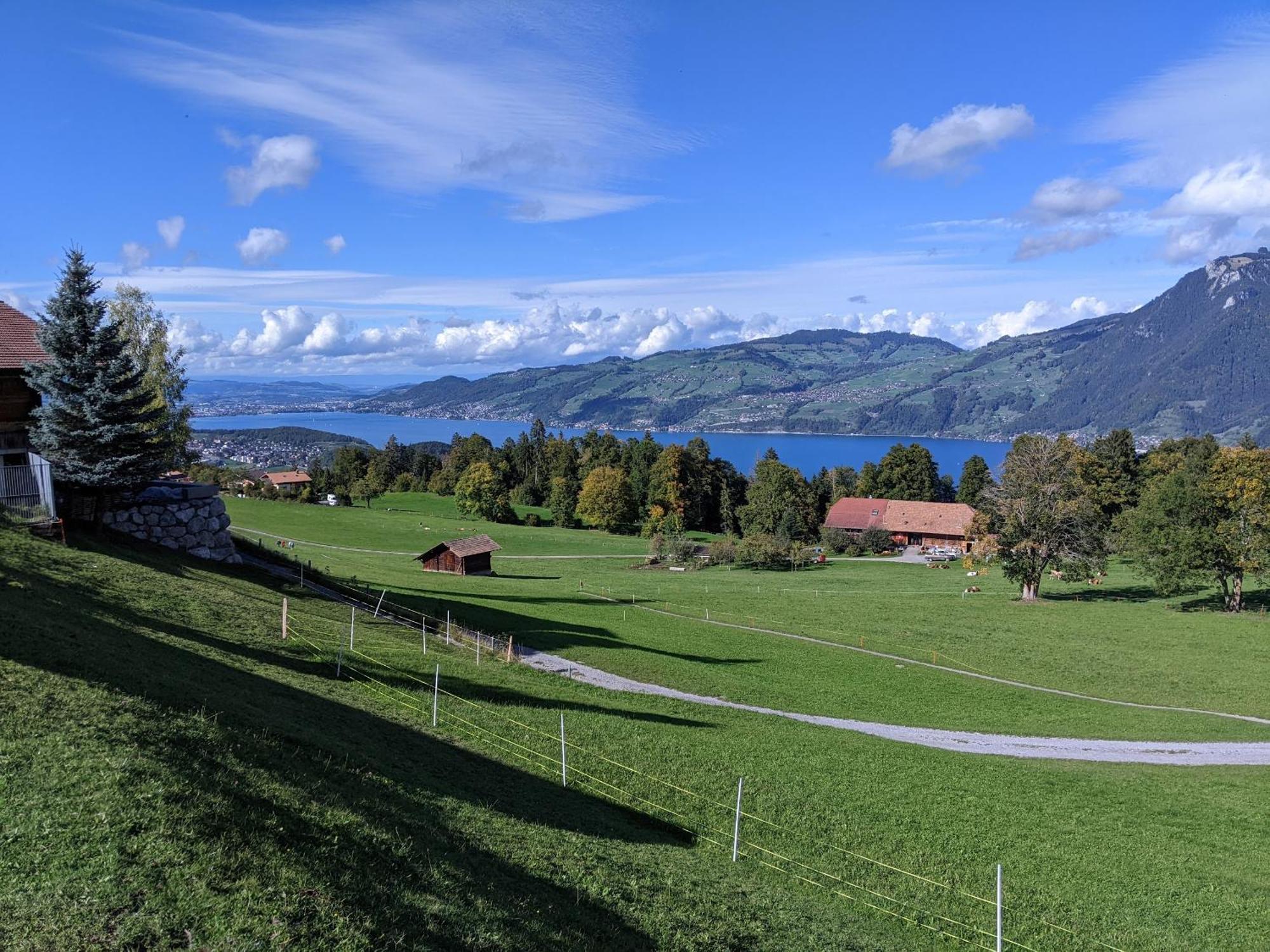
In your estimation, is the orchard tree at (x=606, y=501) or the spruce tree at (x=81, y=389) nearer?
the spruce tree at (x=81, y=389)

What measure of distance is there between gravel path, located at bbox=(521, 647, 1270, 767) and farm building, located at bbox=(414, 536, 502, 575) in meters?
32.7

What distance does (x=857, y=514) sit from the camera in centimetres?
10200

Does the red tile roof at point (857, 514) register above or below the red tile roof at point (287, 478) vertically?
below

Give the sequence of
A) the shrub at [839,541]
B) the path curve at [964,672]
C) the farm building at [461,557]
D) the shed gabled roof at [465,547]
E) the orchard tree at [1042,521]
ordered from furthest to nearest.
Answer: the shrub at [839,541]
the shed gabled roof at [465,547]
the farm building at [461,557]
the orchard tree at [1042,521]
the path curve at [964,672]

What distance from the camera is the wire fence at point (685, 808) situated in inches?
507

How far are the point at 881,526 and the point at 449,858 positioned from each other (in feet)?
303

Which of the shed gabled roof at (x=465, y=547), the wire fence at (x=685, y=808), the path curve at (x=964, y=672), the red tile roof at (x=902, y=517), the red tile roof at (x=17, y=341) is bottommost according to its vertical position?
the path curve at (x=964, y=672)

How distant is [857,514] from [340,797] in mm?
97631

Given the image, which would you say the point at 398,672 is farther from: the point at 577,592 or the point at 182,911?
the point at 577,592

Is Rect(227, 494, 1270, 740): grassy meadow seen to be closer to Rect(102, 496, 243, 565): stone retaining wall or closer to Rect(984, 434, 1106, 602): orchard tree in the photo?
Rect(984, 434, 1106, 602): orchard tree

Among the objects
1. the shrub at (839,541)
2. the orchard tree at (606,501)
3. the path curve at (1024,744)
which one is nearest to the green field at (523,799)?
the path curve at (1024,744)

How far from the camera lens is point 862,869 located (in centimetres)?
1426

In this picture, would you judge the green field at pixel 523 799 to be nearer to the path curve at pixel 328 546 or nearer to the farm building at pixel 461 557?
the farm building at pixel 461 557

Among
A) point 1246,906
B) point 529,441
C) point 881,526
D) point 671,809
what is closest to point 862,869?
point 671,809
